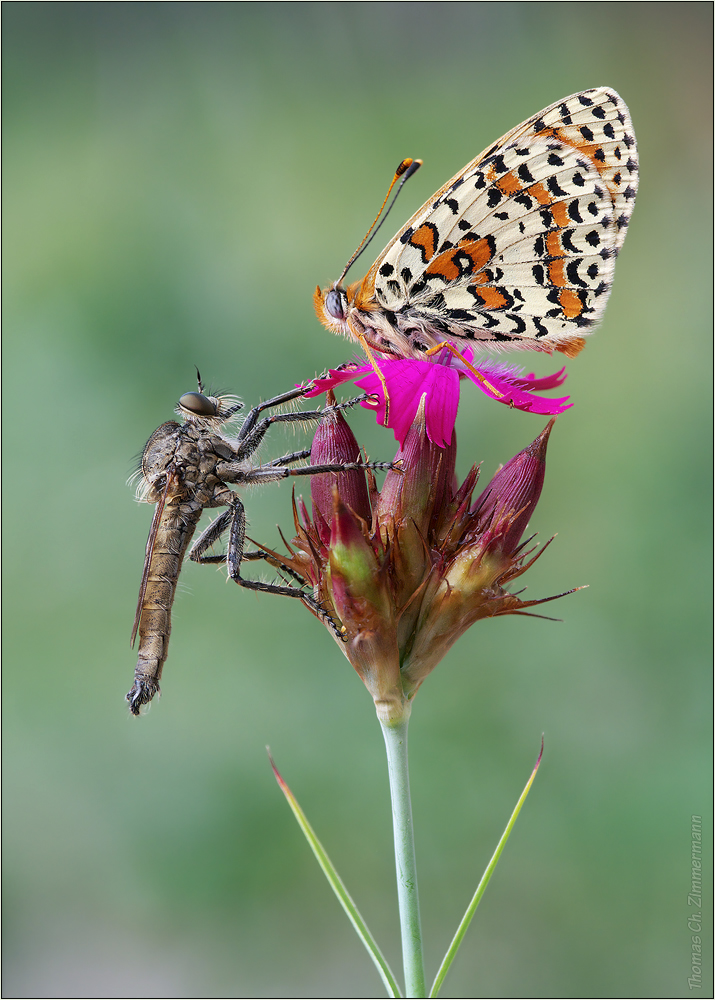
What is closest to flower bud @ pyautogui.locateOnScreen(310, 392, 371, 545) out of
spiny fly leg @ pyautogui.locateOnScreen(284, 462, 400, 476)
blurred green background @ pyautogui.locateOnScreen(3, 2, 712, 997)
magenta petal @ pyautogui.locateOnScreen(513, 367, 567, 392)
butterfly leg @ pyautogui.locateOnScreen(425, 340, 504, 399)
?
spiny fly leg @ pyautogui.locateOnScreen(284, 462, 400, 476)

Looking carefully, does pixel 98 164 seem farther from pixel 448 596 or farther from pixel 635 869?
pixel 635 869

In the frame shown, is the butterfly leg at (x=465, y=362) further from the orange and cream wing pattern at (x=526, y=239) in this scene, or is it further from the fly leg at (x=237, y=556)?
the fly leg at (x=237, y=556)

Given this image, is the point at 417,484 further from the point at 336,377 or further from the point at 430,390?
the point at 336,377

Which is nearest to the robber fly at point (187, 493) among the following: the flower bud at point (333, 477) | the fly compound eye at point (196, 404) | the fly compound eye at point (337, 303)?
the fly compound eye at point (196, 404)

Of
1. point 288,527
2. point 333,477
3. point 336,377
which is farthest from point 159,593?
point 288,527

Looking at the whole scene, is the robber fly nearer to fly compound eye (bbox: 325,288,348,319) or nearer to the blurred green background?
fly compound eye (bbox: 325,288,348,319)

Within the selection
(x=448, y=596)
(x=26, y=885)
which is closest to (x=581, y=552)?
(x=448, y=596)
